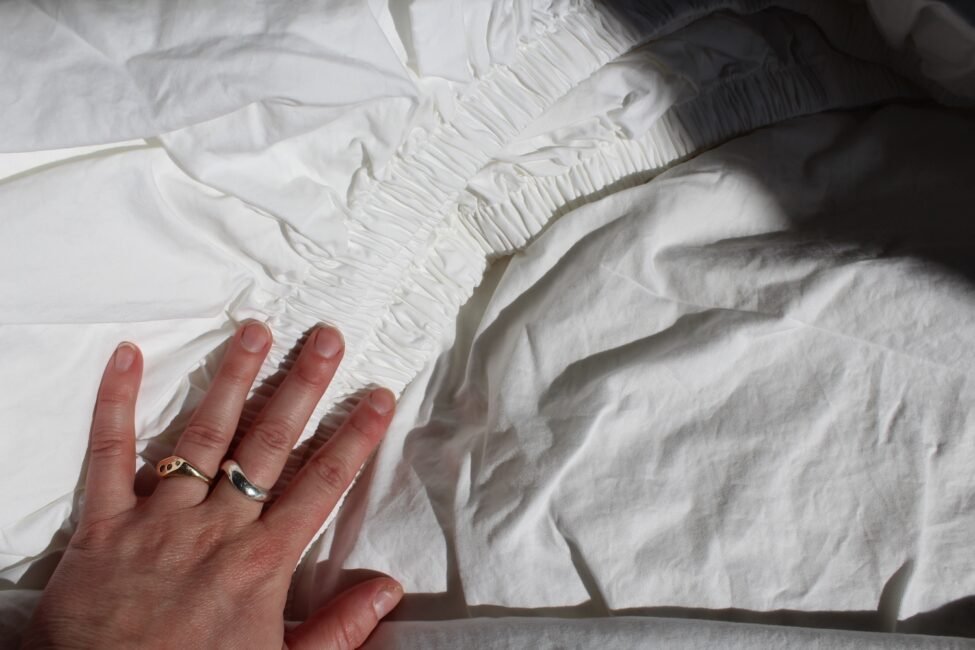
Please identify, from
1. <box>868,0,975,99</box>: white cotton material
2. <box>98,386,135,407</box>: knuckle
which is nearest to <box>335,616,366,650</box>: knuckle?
<box>98,386,135,407</box>: knuckle

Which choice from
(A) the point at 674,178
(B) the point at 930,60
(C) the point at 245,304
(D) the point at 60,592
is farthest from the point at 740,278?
(D) the point at 60,592

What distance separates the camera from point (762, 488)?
53 centimetres

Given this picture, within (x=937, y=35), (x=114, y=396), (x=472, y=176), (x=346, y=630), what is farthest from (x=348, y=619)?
(x=937, y=35)

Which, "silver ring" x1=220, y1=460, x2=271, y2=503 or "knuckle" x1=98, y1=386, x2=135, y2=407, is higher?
"knuckle" x1=98, y1=386, x2=135, y2=407

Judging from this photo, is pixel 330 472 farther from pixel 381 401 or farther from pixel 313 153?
pixel 313 153

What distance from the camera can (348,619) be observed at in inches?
21.4

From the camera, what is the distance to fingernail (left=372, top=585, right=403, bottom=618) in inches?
21.8

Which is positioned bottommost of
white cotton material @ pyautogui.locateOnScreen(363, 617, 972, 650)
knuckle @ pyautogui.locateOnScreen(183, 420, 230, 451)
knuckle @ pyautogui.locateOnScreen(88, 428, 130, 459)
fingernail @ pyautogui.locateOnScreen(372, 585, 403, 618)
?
white cotton material @ pyautogui.locateOnScreen(363, 617, 972, 650)

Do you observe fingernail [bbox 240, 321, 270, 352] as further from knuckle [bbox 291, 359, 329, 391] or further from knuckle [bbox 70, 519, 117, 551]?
knuckle [bbox 70, 519, 117, 551]

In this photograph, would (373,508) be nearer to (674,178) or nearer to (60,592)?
(60,592)

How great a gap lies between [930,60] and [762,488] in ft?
1.24

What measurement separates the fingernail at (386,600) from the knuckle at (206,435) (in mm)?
157

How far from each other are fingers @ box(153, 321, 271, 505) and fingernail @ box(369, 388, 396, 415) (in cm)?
9

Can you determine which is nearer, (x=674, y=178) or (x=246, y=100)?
(x=246, y=100)
